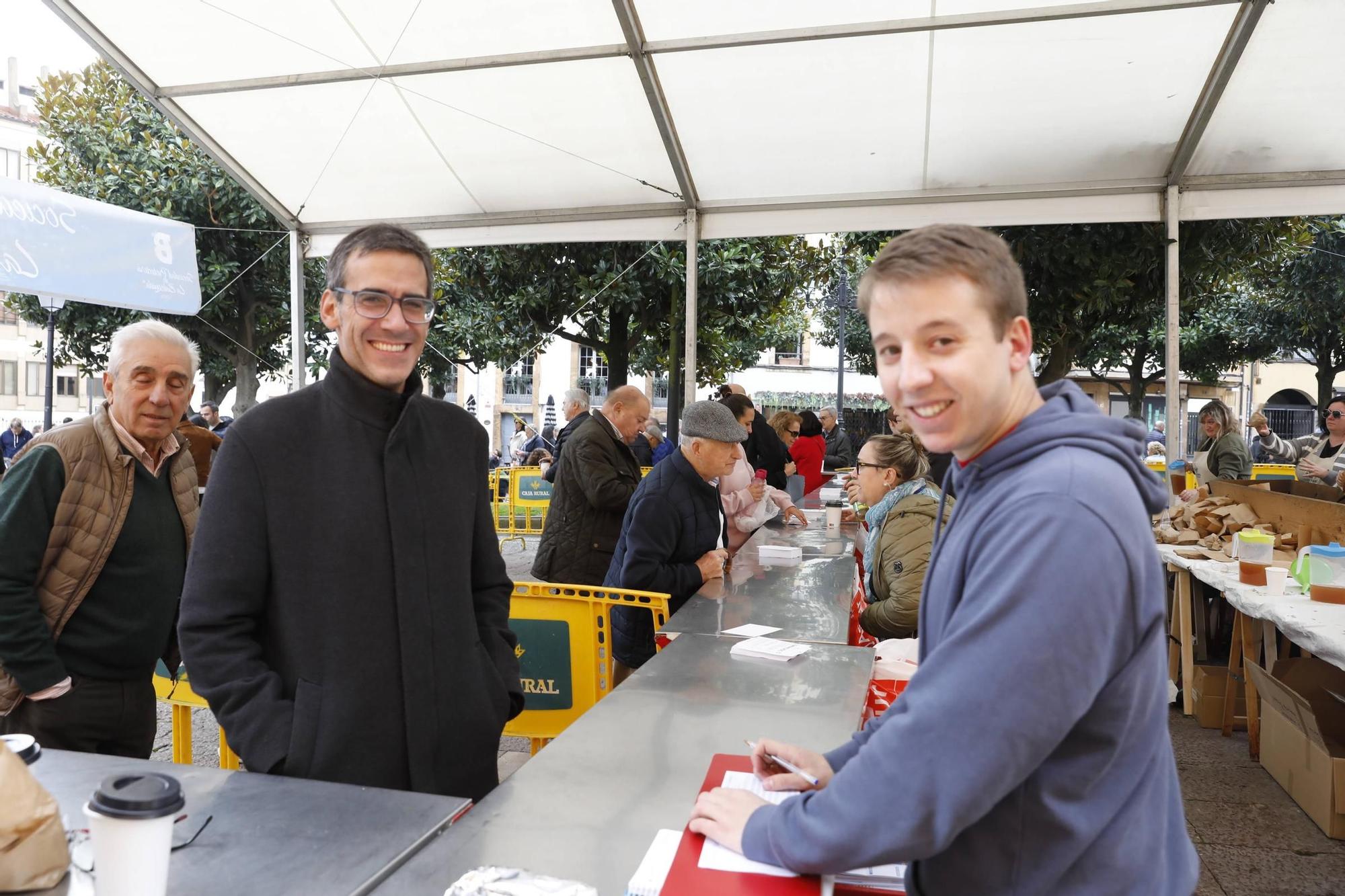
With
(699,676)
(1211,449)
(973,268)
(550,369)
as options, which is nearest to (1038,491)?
(973,268)

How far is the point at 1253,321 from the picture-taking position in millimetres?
22172

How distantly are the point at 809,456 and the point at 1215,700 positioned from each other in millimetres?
5627

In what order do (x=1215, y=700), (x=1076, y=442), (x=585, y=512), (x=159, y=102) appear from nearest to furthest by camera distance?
(x=1076, y=442) → (x=585, y=512) → (x=1215, y=700) → (x=159, y=102)

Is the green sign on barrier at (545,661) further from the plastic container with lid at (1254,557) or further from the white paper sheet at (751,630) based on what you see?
the plastic container with lid at (1254,557)

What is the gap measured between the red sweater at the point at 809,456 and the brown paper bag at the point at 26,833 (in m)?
9.44

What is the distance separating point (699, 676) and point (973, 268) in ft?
5.62

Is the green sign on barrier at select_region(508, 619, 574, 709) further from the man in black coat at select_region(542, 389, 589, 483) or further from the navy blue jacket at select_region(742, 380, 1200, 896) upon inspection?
the man in black coat at select_region(542, 389, 589, 483)

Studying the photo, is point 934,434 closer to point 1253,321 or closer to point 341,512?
point 341,512

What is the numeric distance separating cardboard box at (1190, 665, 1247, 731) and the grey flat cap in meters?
3.39

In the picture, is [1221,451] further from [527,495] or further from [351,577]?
[351,577]

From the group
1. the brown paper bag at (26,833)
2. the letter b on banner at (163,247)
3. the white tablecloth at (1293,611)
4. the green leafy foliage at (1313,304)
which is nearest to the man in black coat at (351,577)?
the brown paper bag at (26,833)

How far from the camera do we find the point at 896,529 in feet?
12.7

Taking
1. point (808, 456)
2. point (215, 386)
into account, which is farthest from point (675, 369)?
point (215, 386)

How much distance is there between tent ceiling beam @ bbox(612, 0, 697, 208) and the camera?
18.8ft
